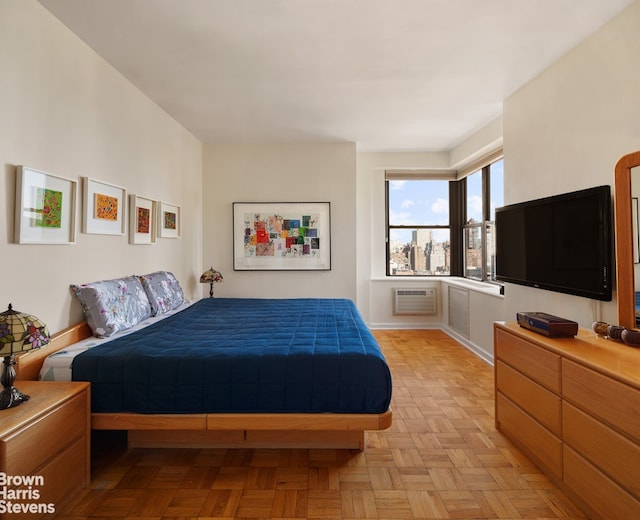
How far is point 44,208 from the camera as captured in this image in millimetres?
2076

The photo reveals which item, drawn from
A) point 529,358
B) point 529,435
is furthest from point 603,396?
point 529,435

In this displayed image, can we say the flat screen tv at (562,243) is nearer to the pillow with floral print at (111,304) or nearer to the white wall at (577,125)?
the white wall at (577,125)

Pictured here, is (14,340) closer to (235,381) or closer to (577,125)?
(235,381)

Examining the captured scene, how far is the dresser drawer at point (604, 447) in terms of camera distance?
4.54ft

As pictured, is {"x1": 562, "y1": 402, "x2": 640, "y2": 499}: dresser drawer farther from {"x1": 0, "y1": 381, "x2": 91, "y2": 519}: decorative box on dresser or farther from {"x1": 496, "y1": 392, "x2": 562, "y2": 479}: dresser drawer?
{"x1": 0, "y1": 381, "x2": 91, "y2": 519}: decorative box on dresser

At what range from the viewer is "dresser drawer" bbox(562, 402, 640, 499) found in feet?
4.54

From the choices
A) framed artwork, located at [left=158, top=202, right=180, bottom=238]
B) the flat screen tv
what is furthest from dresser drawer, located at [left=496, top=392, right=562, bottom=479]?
framed artwork, located at [left=158, top=202, right=180, bottom=238]

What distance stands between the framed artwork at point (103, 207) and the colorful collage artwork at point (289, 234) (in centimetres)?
197

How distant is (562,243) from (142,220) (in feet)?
11.0

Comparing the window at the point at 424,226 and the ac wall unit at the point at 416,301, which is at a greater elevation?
the window at the point at 424,226

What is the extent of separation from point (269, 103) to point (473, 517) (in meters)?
3.45

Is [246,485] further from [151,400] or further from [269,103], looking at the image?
[269,103]

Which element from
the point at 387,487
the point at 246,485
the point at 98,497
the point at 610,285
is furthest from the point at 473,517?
the point at 98,497

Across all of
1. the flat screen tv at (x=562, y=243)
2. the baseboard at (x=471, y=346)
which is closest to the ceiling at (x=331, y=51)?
the flat screen tv at (x=562, y=243)
